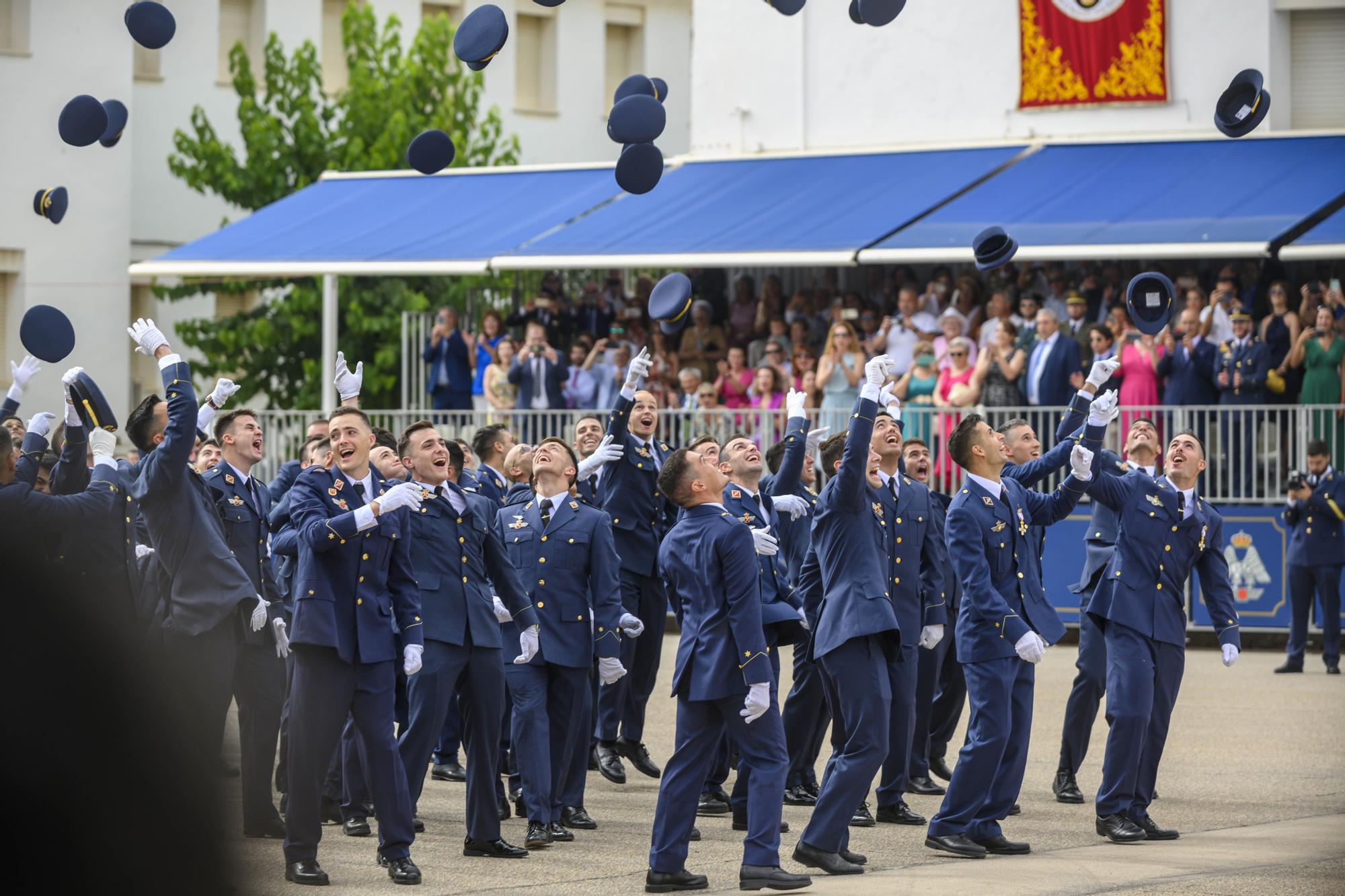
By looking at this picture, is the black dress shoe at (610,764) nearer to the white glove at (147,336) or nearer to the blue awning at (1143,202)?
the white glove at (147,336)

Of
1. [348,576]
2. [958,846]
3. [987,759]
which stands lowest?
[958,846]

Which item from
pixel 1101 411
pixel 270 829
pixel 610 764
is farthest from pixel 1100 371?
pixel 270 829

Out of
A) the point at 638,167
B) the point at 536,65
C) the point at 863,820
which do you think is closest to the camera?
the point at 863,820

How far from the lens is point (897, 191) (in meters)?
20.7

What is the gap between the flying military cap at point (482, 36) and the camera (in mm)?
11086

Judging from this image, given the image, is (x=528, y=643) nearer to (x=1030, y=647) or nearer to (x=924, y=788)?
(x=1030, y=647)

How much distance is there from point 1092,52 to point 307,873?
15694 mm

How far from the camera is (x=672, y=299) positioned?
455 inches

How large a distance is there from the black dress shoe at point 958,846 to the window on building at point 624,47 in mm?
30054

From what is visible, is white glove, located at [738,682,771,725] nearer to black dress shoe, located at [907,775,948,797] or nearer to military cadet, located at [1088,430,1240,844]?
military cadet, located at [1088,430,1240,844]

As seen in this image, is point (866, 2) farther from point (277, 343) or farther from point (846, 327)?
point (277, 343)

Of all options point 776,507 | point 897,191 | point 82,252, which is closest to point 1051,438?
point 897,191

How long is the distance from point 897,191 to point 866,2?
8.58 meters

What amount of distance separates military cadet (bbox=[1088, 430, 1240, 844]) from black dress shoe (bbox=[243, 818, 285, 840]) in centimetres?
372
